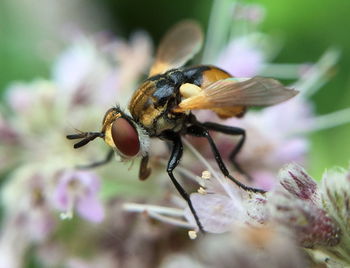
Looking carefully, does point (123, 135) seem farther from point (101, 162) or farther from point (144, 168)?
point (101, 162)

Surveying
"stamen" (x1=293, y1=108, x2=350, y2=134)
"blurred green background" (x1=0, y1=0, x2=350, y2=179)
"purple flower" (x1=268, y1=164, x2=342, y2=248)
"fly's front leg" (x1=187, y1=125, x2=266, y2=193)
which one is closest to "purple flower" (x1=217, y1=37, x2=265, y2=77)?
"stamen" (x1=293, y1=108, x2=350, y2=134)

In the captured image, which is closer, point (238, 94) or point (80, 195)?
point (238, 94)

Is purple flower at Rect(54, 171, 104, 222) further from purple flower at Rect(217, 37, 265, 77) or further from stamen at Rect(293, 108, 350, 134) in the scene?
stamen at Rect(293, 108, 350, 134)

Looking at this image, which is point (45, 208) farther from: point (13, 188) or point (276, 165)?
point (276, 165)

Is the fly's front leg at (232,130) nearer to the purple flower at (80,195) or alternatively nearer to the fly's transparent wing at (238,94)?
the fly's transparent wing at (238,94)

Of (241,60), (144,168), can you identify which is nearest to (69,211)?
(144,168)

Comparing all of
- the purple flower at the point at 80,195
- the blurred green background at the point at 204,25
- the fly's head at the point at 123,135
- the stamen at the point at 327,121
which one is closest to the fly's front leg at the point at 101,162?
the purple flower at the point at 80,195

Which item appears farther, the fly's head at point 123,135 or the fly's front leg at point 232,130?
the fly's front leg at point 232,130
